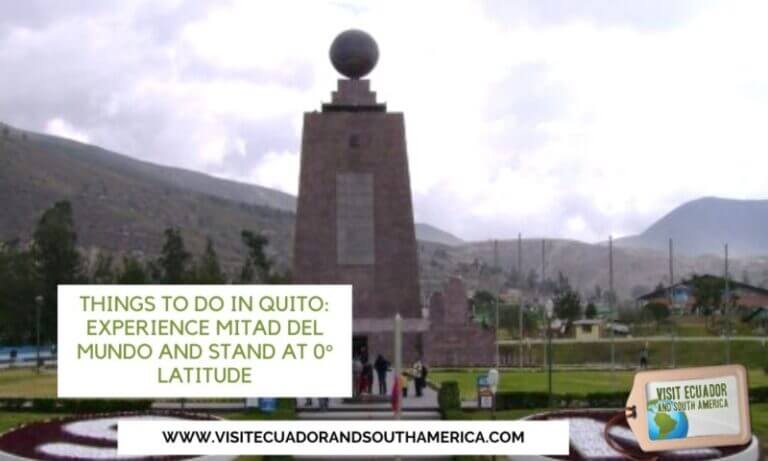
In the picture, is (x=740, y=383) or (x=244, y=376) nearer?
(x=740, y=383)

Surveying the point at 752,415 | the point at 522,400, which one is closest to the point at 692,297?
the point at 522,400

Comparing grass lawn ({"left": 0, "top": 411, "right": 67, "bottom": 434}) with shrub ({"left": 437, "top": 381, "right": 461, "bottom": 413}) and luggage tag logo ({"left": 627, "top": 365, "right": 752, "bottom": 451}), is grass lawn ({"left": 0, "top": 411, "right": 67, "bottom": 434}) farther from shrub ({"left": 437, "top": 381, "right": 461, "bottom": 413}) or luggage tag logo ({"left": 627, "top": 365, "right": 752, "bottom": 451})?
luggage tag logo ({"left": 627, "top": 365, "right": 752, "bottom": 451})

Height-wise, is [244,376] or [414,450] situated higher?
[244,376]

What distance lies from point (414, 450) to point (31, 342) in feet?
198

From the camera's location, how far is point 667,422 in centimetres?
1267

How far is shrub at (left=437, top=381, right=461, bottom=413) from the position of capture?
24.5 m

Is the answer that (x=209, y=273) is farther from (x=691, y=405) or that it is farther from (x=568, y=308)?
(x=691, y=405)

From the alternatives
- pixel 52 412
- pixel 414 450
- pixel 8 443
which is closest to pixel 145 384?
pixel 414 450

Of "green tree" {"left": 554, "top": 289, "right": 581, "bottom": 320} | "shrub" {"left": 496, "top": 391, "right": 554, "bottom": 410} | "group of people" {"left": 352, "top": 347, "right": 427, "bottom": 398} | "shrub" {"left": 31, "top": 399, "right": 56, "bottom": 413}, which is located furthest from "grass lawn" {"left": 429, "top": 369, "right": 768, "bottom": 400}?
"green tree" {"left": 554, "top": 289, "right": 581, "bottom": 320}

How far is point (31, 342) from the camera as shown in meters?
67.6

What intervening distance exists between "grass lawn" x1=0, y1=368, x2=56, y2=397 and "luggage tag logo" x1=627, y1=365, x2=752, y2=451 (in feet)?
75.7

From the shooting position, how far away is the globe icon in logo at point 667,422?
41.3 ft

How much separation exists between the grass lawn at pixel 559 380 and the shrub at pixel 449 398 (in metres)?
4.23

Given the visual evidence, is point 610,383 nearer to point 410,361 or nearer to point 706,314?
point 410,361
